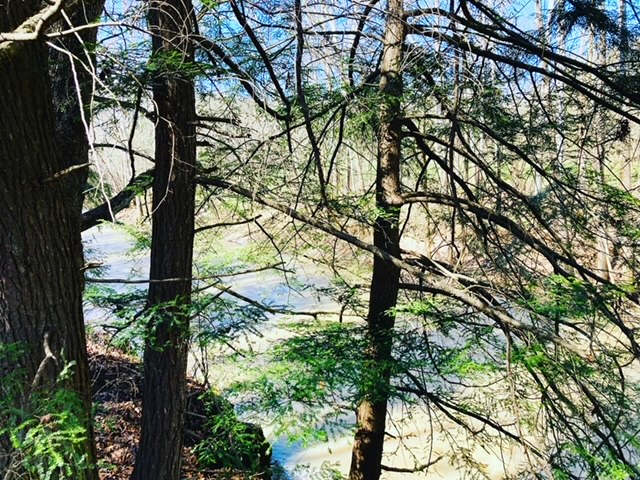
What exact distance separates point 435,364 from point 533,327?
2.91ft

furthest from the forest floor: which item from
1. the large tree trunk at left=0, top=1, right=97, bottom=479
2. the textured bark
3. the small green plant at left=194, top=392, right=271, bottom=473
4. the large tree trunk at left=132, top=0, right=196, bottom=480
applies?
the large tree trunk at left=0, top=1, right=97, bottom=479

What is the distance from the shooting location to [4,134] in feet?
5.85

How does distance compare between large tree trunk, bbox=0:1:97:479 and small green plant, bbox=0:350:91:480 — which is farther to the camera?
large tree trunk, bbox=0:1:97:479

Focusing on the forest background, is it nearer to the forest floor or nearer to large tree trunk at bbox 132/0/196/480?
large tree trunk at bbox 132/0/196/480

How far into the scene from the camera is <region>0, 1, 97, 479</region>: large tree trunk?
1.80 m

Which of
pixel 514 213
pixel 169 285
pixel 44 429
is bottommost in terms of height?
pixel 44 429

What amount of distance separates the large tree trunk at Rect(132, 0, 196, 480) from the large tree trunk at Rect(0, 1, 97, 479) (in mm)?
689

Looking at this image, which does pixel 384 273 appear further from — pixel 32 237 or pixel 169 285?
pixel 32 237

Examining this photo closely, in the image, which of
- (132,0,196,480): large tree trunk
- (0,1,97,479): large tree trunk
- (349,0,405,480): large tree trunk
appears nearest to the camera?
(0,1,97,479): large tree trunk

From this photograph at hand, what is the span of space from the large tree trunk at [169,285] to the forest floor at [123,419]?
0.68m

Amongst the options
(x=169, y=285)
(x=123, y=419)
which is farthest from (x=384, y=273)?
(x=123, y=419)

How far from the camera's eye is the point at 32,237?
1.88 meters

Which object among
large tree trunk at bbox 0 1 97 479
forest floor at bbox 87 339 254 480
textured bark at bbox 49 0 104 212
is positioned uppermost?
textured bark at bbox 49 0 104 212

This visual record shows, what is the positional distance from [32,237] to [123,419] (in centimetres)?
322
